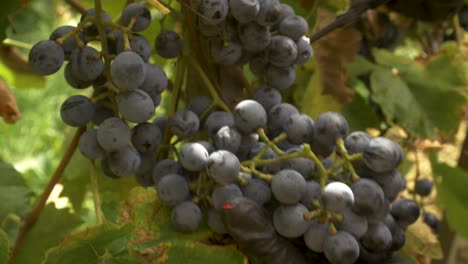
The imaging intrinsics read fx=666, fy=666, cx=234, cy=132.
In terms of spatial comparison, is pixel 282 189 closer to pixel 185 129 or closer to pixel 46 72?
pixel 185 129

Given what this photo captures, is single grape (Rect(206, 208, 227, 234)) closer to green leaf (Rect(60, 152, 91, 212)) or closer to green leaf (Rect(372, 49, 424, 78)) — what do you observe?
green leaf (Rect(60, 152, 91, 212))

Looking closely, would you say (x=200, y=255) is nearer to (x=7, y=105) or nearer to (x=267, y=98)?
(x=267, y=98)

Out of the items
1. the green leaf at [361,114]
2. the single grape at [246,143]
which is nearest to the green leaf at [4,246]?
the single grape at [246,143]

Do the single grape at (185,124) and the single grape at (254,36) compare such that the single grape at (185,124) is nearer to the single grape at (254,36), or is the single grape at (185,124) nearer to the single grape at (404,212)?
the single grape at (254,36)

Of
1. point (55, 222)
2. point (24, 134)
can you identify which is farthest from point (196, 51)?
point (24, 134)

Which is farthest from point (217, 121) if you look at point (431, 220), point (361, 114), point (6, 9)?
point (431, 220)

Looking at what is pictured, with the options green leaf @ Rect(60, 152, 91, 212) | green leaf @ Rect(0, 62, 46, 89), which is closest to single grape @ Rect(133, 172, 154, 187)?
green leaf @ Rect(60, 152, 91, 212)

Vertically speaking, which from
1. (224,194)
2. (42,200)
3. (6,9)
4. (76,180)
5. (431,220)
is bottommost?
(431,220)
